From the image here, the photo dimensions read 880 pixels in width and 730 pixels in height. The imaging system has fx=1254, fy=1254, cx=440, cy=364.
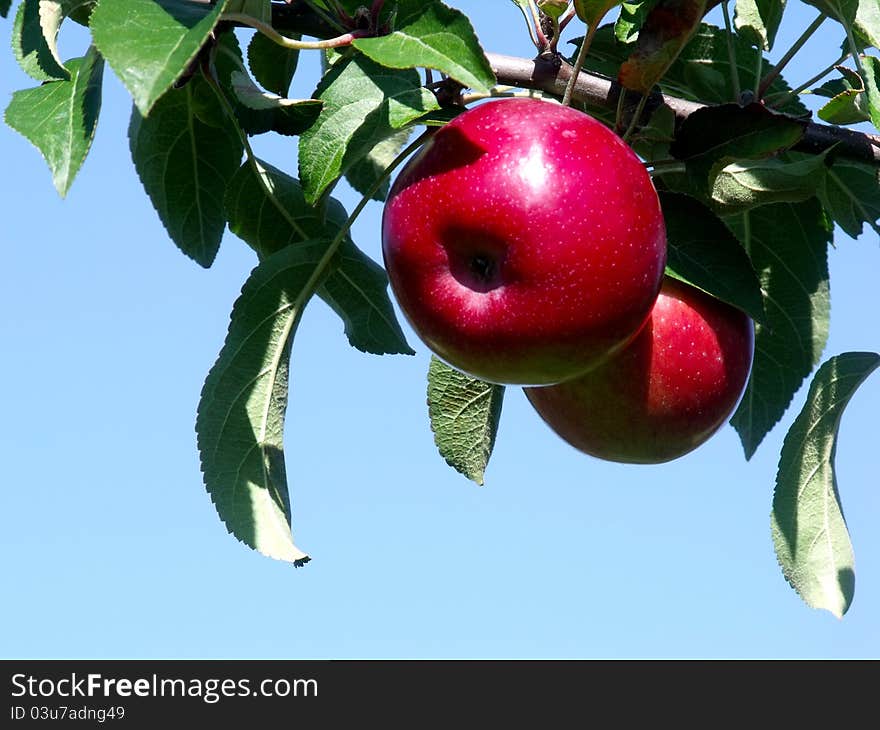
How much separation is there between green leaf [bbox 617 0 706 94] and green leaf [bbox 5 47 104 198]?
675mm

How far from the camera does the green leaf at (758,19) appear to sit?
1940 mm

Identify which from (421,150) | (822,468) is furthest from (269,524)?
(822,468)

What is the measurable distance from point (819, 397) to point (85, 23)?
122 cm

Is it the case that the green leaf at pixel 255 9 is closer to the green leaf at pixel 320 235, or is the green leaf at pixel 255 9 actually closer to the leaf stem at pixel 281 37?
the leaf stem at pixel 281 37

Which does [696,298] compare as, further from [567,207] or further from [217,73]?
[217,73]

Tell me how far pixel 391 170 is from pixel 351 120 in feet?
0.88

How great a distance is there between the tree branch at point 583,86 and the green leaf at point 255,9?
12cm

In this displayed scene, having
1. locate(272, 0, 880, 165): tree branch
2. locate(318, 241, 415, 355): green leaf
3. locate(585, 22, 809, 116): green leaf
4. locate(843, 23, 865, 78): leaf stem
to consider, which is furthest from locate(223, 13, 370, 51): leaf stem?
locate(843, 23, 865, 78): leaf stem

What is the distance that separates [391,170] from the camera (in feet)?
5.82

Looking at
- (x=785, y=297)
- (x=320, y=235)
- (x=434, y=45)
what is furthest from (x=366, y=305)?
(x=785, y=297)

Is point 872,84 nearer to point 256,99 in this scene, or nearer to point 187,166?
point 256,99

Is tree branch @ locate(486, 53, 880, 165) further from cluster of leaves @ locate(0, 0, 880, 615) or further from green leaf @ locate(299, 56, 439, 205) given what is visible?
green leaf @ locate(299, 56, 439, 205)

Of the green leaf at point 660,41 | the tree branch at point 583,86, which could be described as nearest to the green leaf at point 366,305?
the tree branch at point 583,86

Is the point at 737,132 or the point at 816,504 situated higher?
the point at 737,132
